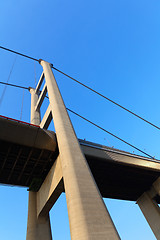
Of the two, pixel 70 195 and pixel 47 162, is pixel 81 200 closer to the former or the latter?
pixel 70 195

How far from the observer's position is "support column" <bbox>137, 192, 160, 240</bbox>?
68.5 ft

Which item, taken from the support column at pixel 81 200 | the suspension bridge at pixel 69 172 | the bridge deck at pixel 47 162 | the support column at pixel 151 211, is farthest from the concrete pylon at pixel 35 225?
the support column at pixel 151 211

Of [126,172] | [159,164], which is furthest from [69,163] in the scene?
[159,164]

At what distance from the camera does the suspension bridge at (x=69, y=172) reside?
7324mm

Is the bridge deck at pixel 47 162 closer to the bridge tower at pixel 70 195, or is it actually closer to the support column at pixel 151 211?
the support column at pixel 151 211

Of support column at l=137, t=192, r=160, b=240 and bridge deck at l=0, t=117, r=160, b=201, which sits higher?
bridge deck at l=0, t=117, r=160, b=201

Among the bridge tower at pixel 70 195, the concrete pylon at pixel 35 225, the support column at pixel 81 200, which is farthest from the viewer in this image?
the concrete pylon at pixel 35 225

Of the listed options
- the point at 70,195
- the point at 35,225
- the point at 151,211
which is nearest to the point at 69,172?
the point at 70,195

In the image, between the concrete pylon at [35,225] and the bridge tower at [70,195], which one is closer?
the bridge tower at [70,195]

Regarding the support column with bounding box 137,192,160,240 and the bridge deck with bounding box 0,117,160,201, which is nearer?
the bridge deck with bounding box 0,117,160,201

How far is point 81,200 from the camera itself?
24.4ft

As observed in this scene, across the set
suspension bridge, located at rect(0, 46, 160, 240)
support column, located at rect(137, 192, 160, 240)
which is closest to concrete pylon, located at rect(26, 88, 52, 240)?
suspension bridge, located at rect(0, 46, 160, 240)

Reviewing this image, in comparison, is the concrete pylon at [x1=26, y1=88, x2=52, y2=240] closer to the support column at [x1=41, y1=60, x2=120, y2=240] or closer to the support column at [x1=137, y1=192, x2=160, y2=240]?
the support column at [x1=41, y1=60, x2=120, y2=240]

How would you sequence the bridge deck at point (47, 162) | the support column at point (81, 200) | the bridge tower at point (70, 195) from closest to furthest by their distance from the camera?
the support column at point (81, 200)
the bridge tower at point (70, 195)
the bridge deck at point (47, 162)
